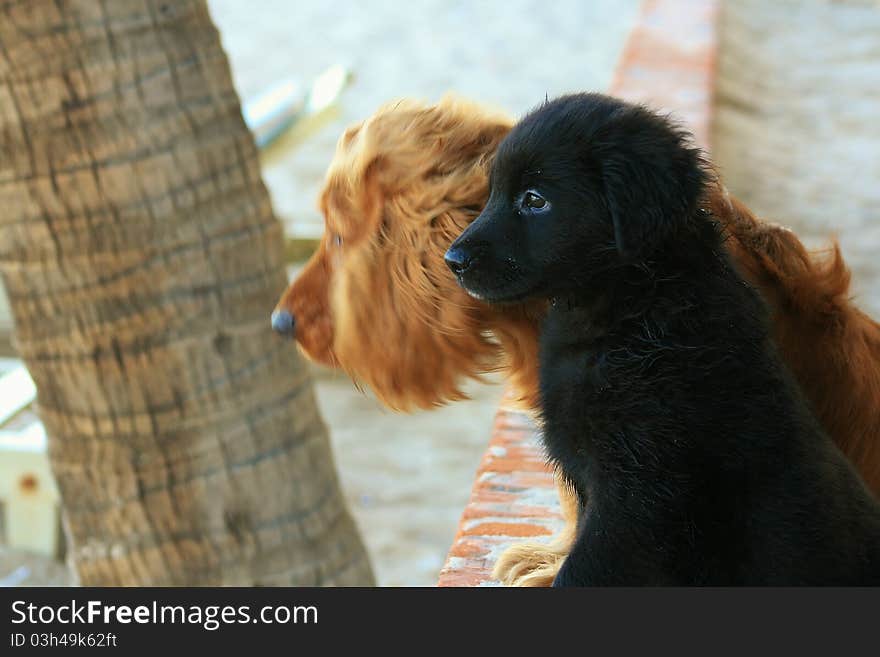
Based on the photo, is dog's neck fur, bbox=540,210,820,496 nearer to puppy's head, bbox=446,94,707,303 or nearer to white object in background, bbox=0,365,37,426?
puppy's head, bbox=446,94,707,303

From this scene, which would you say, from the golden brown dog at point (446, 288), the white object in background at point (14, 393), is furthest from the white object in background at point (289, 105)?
the golden brown dog at point (446, 288)

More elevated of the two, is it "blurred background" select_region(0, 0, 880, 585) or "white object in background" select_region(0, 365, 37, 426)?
"white object in background" select_region(0, 365, 37, 426)

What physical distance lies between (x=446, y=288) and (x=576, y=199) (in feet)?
1.61

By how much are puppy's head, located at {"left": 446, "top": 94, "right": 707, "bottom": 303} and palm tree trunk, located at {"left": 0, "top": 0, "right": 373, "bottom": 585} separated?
161cm

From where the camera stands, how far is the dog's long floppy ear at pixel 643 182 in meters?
2.02

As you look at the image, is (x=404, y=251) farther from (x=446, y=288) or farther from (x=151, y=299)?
(x=151, y=299)

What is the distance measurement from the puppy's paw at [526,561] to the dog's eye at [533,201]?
0.99 meters

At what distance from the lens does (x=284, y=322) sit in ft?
8.96

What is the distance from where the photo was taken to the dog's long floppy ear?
2018mm

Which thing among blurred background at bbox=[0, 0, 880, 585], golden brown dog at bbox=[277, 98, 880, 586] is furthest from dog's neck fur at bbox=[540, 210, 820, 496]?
blurred background at bbox=[0, 0, 880, 585]

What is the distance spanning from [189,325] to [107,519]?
0.72m

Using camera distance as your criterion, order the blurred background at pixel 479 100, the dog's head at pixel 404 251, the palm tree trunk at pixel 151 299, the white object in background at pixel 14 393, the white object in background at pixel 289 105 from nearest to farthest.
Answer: the dog's head at pixel 404 251 → the palm tree trunk at pixel 151 299 → the white object in background at pixel 14 393 → the blurred background at pixel 479 100 → the white object in background at pixel 289 105

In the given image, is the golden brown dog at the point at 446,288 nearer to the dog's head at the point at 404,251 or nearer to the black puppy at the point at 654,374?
the dog's head at the point at 404,251

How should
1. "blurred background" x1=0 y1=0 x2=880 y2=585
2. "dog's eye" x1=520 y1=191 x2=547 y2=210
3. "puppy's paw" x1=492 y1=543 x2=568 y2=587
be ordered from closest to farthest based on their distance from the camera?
"dog's eye" x1=520 y1=191 x2=547 y2=210 < "puppy's paw" x1=492 y1=543 x2=568 y2=587 < "blurred background" x1=0 y1=0 x2=880 y2=585
